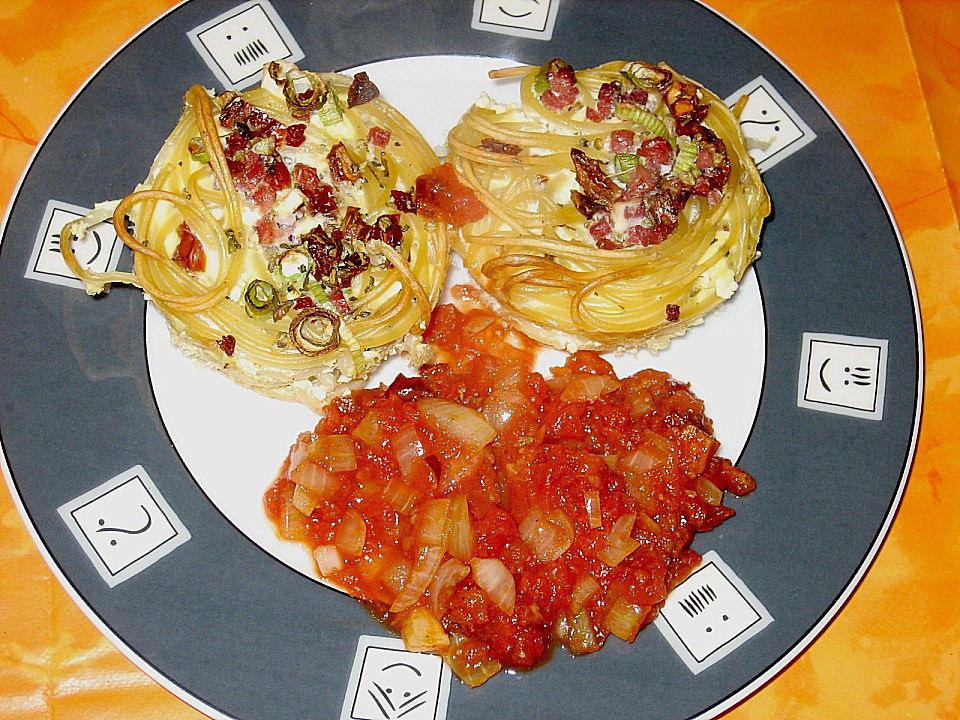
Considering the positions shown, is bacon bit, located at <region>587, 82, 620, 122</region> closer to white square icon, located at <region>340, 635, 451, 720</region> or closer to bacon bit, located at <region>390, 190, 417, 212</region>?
bacon bit, located at <region>390, 190, 417, 212</region>

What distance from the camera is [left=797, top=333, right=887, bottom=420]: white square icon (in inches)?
178

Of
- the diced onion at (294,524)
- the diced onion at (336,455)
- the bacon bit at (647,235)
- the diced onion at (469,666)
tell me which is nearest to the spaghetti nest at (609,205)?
the bacon bit at (647,235)

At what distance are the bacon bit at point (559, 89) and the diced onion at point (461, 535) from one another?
2038mm

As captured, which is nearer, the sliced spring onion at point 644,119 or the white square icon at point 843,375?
the sliced spring onion at point 644,119

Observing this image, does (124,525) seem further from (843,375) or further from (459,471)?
(843,375)

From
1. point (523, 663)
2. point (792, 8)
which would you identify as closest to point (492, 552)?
point (523, 663)

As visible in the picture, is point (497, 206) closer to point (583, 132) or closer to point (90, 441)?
point (583, 132)

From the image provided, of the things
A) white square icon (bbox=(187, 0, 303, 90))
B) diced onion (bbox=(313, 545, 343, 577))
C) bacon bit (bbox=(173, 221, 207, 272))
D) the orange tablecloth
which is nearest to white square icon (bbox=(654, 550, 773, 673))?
the orange tablecloth

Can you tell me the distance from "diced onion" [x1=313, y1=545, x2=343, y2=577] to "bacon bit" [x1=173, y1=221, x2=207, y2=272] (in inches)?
56.6

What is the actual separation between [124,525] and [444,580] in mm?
1543

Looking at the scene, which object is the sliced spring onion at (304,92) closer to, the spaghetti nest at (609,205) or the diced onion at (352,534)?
the spaghetti nest at (609,205)

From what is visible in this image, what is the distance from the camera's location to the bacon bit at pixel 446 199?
Answer: 430cm

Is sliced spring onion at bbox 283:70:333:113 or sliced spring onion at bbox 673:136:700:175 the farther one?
sliced spring onion at bbox 673:136:700:175

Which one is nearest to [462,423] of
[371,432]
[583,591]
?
[371,432]
